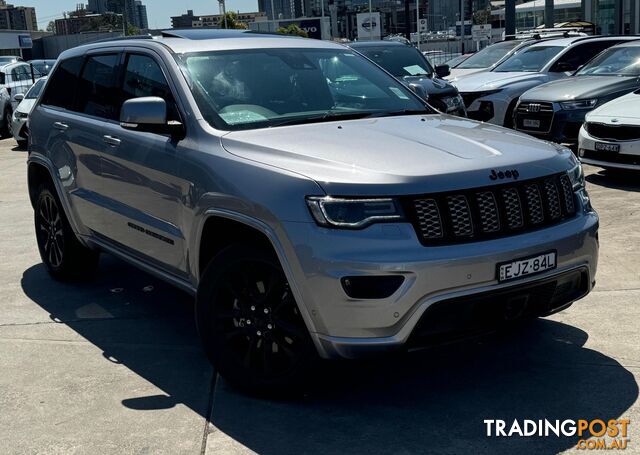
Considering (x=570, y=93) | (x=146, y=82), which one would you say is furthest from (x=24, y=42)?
(x=146, y=82)

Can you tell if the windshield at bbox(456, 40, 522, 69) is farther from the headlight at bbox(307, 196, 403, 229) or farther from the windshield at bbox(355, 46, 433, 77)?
the headlight at bbox(307, 196, 403, 229)

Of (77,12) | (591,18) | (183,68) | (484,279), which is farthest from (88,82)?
(77,12)

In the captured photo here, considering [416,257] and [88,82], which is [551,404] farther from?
[88,82]

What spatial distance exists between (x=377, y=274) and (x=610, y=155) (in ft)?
22.2

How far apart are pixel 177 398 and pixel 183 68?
72.9 inches

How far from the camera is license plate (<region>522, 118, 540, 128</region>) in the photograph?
12.0m

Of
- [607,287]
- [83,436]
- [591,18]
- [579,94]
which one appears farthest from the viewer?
[591,18]

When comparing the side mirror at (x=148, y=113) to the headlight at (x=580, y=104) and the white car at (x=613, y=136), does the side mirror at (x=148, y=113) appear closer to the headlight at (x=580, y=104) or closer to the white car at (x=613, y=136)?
the white car at (x=613, y=136)

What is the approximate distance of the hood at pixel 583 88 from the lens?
462 inches

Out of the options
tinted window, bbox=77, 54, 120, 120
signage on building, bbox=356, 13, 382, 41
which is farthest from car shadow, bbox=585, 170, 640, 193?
signage on building, bbox=356, 13, 382, 41

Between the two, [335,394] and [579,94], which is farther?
[579,94]

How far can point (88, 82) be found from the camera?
20.0 feet

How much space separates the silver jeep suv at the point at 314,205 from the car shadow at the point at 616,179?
4825 millimetres

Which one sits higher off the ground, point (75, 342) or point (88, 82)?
point (88, 82)
